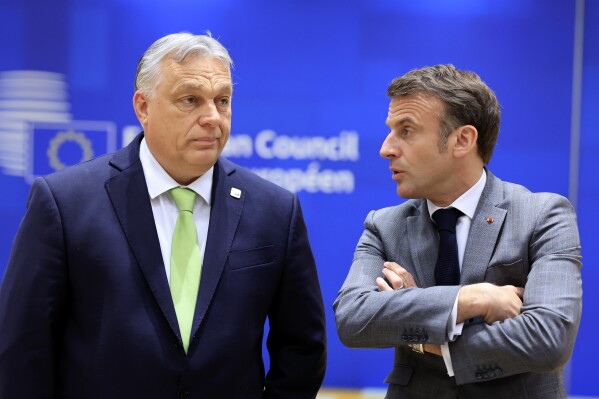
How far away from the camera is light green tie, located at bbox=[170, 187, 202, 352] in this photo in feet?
8.93

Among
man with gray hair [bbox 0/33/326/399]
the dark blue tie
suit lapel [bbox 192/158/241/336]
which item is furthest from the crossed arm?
suit lapel [bbox 192/158/241/336]

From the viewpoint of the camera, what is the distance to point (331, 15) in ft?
18.4

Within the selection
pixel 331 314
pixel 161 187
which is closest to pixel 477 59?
pixel 331 314

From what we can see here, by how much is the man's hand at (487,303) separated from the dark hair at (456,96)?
1.79ft

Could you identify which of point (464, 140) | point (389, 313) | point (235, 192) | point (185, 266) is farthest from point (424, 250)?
point (185, 266)

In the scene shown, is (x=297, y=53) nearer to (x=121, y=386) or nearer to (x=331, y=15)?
(x=331, y=15)

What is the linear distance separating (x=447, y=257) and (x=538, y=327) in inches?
15.7

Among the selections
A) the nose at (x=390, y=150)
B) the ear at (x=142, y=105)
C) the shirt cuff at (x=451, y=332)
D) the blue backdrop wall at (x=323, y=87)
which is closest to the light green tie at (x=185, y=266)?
the ear at (x=142, y=105)

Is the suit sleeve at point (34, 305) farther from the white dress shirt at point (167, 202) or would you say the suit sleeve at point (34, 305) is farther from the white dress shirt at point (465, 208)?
the white dress shirt at point (465, 208)

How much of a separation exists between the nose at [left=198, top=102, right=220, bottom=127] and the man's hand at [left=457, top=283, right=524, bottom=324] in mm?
985

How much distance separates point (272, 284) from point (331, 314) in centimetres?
288

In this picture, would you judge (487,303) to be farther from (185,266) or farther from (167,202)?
(167,202)

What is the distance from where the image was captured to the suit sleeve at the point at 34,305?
8.61 feet

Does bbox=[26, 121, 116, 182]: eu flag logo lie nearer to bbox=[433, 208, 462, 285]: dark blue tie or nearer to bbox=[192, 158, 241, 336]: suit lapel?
bbox=[192, 158, 241, 336]: suit lapel
